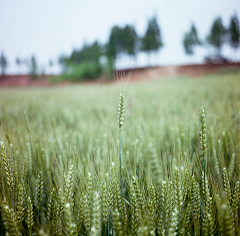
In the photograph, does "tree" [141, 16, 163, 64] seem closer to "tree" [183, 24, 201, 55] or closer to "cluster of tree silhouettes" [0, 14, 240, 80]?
"cluster of tree silhouettes" [0, 14, 240, 80]

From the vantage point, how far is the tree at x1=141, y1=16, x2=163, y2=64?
17.5m

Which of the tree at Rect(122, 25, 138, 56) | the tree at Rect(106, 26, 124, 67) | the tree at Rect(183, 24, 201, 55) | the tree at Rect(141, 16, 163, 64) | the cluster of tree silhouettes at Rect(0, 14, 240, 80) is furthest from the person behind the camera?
the tree at Rect(141, 16, 163, 64)

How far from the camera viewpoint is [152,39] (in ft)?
57.9

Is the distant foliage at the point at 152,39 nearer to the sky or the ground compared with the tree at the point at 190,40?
nearer to the sky

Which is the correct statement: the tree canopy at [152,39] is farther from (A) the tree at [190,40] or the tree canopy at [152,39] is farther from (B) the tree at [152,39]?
(A) the tree at [190,40]

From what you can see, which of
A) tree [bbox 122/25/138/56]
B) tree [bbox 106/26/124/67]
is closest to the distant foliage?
tree [bbox 122/25/138/56]

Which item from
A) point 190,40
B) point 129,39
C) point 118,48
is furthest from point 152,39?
point 190,40

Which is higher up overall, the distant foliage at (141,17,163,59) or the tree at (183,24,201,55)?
the distant foliage at (141,17,163,59)

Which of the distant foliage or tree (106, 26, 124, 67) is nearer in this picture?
tree (106, 26, 124, 67)

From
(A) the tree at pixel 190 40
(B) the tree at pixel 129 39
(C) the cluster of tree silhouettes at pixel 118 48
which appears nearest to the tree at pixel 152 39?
(C) the cluster of tree silhouettes at pixel 118 48

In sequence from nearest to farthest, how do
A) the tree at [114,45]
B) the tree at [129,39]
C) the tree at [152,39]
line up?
the tree at [114,45]
the tree at [129,39]
the tree at [152,39]

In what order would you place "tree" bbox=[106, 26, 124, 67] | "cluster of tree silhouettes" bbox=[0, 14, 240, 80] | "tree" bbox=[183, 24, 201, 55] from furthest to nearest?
1. "tree" bbox=[106, 26, 124, 67]
2. "cluster of tree silhouettes" bbox=[0, 14, 240, 80]
3. "tree" bbox=[183, 24, 201, 55]

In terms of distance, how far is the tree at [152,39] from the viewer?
57.4 feet

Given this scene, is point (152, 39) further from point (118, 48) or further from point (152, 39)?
point (118, 48)
